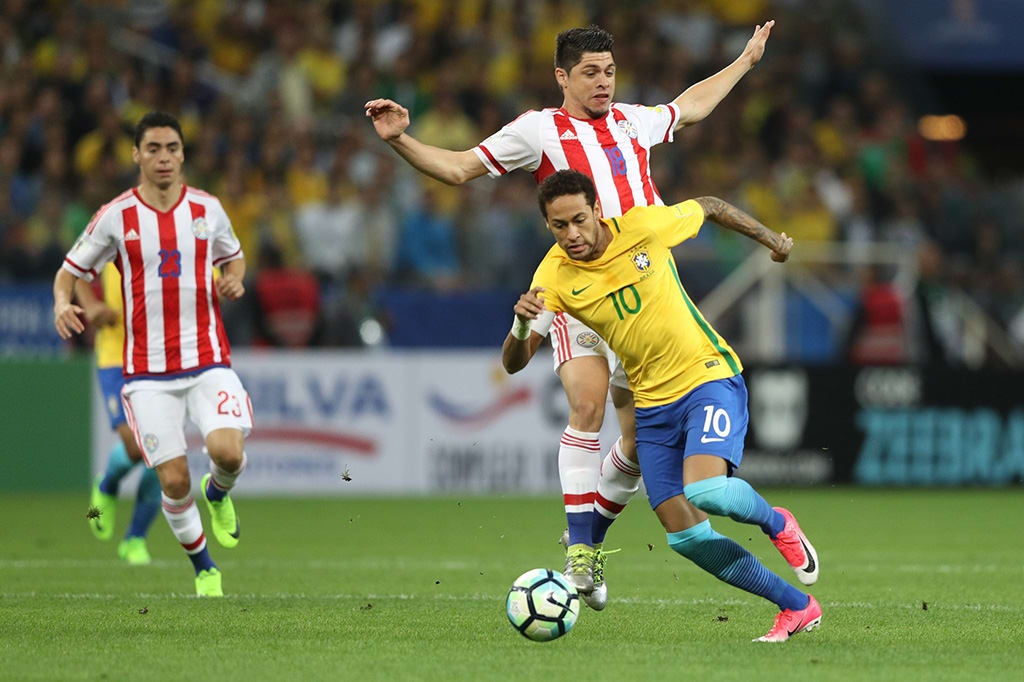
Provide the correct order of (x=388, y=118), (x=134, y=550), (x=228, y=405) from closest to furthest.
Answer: (x=388, y=118) → (x=228, y=405) → (x=134, y=550)

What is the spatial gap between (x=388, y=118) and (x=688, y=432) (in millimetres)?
1919

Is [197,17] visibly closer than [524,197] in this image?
No

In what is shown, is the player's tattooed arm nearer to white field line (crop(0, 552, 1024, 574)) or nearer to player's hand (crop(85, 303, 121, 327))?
white field line (crop(0, 552, 1024, 574))

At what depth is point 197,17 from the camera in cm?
1934

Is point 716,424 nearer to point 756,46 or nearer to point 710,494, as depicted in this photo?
point 710,494

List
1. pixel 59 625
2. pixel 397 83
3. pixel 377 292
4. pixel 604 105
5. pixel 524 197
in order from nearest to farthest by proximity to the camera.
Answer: pixel 59 625, pixel 604 105, pixel 377 292, pixel 524 197, pixel 397 83

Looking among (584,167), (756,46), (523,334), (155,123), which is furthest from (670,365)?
(155,123)

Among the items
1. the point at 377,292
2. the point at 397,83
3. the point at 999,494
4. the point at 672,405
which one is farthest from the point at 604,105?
the point at 397,83

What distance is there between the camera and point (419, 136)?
59.1 ft

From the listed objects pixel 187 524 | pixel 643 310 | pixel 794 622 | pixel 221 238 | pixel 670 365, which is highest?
pixel 221 238

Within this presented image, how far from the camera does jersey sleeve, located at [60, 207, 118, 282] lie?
862 cm

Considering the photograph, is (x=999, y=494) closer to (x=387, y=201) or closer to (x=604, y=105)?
(x=387, y=201)

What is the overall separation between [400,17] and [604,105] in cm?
1253

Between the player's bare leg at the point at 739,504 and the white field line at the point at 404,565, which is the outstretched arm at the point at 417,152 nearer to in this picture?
the player's bare leg at the point at 739,504
